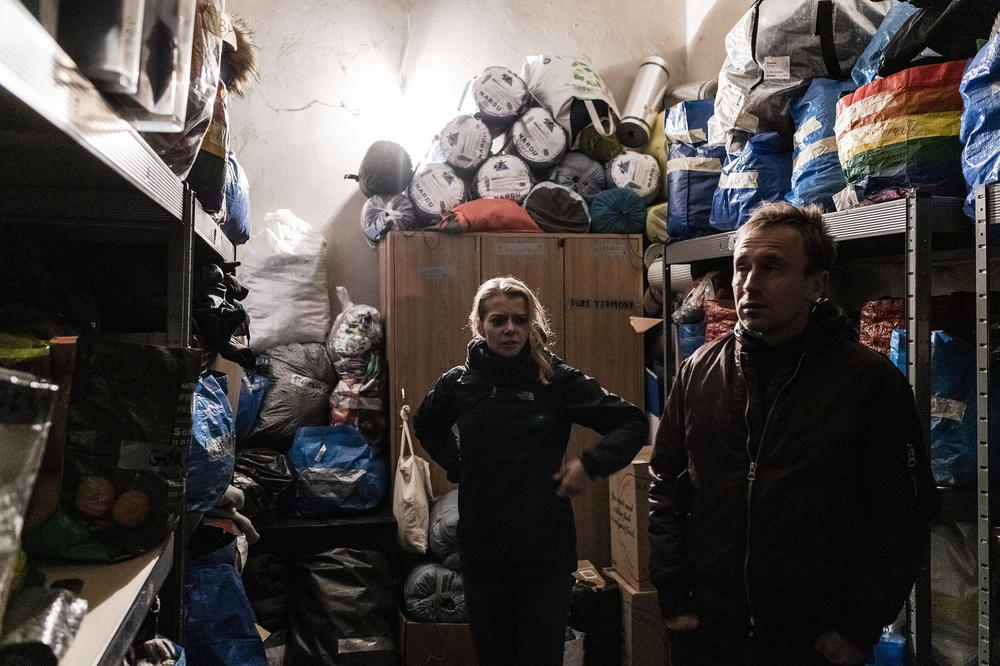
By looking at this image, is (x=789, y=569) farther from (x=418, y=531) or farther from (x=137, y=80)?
(x=418, y=531)

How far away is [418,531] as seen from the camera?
3.28 m

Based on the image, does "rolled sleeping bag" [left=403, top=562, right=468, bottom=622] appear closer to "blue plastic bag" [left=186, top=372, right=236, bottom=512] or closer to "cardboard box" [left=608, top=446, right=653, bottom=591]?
"cardboard box" [left=608, top=446, right=653, bottom=591]

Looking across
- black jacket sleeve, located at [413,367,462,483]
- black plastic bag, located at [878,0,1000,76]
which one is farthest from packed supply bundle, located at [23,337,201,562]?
black plastic bag, located at [878,0,1000,76]

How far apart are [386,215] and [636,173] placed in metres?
1.33

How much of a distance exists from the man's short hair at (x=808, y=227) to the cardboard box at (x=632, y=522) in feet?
4.84

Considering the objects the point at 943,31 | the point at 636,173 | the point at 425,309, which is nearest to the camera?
the point at 943,31

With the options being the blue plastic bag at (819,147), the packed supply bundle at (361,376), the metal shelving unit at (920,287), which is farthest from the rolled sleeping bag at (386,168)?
the metal shelving unit at (920,287)

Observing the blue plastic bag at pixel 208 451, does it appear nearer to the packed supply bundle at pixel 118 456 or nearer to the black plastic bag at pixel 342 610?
the packed supply bundle at pixel 118 456

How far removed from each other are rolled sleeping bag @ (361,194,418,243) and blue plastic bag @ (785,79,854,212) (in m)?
1.90

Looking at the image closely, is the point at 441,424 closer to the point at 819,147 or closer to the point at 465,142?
the point at 819,147

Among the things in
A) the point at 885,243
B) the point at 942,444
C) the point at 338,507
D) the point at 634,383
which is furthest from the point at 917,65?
the point at 338,507

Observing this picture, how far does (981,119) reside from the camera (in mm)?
1664

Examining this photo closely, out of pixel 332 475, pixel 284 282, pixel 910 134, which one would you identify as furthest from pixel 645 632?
pixel 284 282

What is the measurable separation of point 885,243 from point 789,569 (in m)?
1.36
